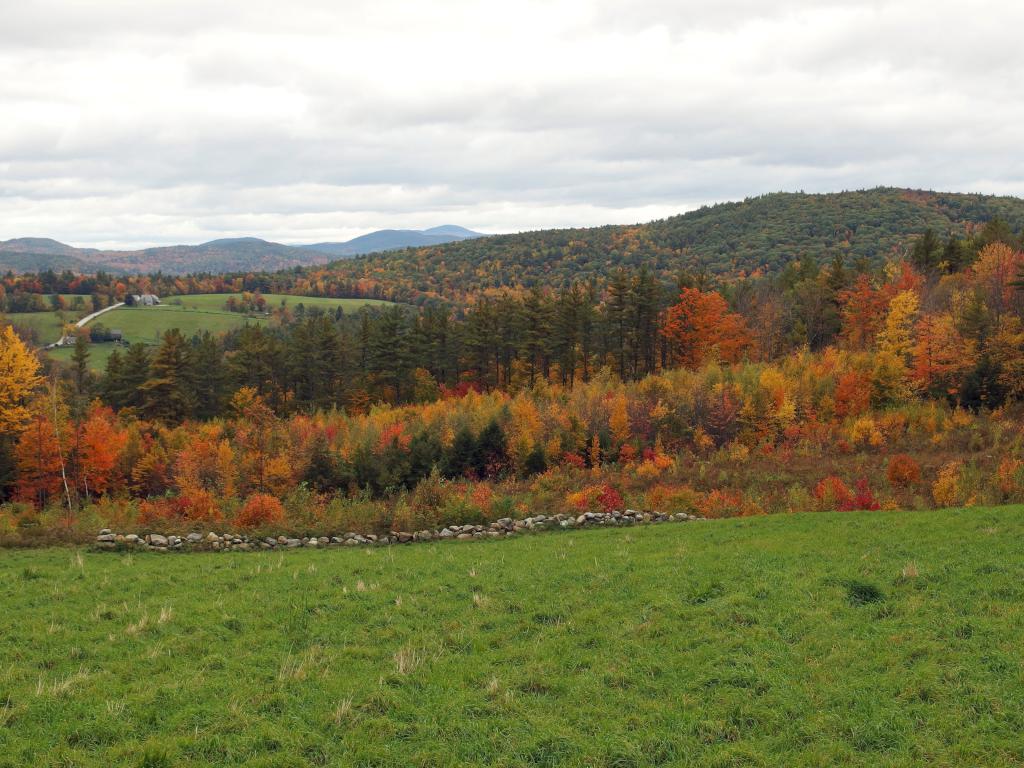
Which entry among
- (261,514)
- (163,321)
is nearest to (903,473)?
(261,514)

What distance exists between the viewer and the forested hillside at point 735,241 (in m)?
136

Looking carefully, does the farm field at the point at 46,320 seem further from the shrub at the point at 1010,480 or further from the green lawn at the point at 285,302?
the shrub at the point at 1010,480

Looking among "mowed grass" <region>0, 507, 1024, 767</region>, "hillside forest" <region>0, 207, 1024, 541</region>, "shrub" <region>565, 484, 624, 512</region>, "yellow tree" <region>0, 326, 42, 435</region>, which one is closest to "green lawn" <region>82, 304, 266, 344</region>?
"hillside forest" <region>0, 207, 1024, 541</region>

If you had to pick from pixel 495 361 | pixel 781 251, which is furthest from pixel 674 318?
pixel 781 251

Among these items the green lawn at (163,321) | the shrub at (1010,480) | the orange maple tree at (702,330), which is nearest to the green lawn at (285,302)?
the green lawn at (163,321)

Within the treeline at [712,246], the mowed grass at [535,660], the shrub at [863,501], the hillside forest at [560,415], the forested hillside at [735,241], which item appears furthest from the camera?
the forested hillside at [735,241]

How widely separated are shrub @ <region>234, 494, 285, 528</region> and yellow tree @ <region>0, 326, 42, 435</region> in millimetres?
24799

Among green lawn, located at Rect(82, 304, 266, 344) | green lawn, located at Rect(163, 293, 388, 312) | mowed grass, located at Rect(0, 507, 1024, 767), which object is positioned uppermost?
green lawn, located at Rect(163, 293, 388, 312)

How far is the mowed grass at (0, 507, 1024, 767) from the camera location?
7781 mm

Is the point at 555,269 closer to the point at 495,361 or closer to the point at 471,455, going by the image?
the point at 495,361

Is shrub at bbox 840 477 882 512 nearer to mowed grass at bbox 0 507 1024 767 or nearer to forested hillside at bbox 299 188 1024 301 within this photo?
mowed grass at bbox 0 507 1024 767

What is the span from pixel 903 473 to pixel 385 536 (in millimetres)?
23521

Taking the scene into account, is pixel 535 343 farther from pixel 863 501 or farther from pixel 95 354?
pixel 95 354

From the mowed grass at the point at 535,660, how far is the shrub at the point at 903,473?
14.0 metres
